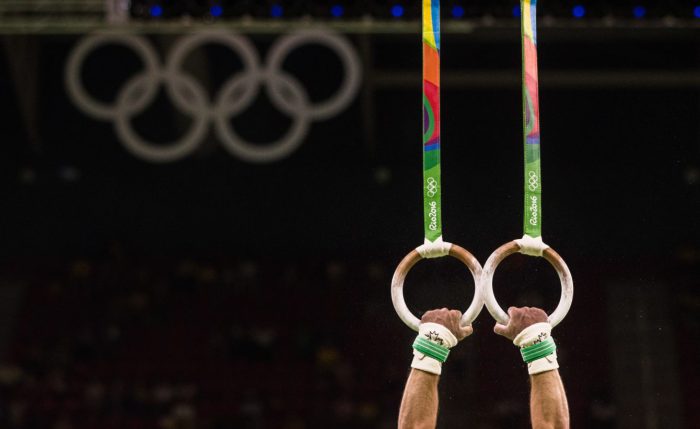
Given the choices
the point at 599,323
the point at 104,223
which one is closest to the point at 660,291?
the point at 599,323

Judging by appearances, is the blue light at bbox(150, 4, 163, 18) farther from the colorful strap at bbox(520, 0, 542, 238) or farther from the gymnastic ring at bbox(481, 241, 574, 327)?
the gymnastic ring at bbox(481, 241, 574, 327)

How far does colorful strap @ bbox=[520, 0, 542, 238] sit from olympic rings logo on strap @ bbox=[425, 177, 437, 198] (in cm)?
36

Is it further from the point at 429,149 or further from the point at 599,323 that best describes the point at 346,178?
the point at 429,149

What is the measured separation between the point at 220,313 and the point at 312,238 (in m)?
1.82

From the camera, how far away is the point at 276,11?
29.8 feet

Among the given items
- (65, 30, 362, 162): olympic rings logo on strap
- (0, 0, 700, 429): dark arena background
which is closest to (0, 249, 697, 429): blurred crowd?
(0, 0, 700, 429): dark arena background

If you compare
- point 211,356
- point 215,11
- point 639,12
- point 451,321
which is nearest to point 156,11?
point 215,11

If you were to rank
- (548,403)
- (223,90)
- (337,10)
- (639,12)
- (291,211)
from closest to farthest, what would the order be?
(548,403) < (639,12) < (337,10) < (223,90) < (291,211)

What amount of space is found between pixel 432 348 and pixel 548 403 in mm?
481

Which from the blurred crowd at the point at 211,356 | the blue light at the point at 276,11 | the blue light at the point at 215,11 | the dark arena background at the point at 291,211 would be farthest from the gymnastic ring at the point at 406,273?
the blurred crowd at the point at 211,356

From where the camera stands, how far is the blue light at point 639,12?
8812 millimetres

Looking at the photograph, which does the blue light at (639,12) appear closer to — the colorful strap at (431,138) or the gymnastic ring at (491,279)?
the colorful strap at (431,138)

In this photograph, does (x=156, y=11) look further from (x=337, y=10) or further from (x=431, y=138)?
(x=431, y=138)

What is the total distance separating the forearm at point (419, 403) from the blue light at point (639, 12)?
571 cm
